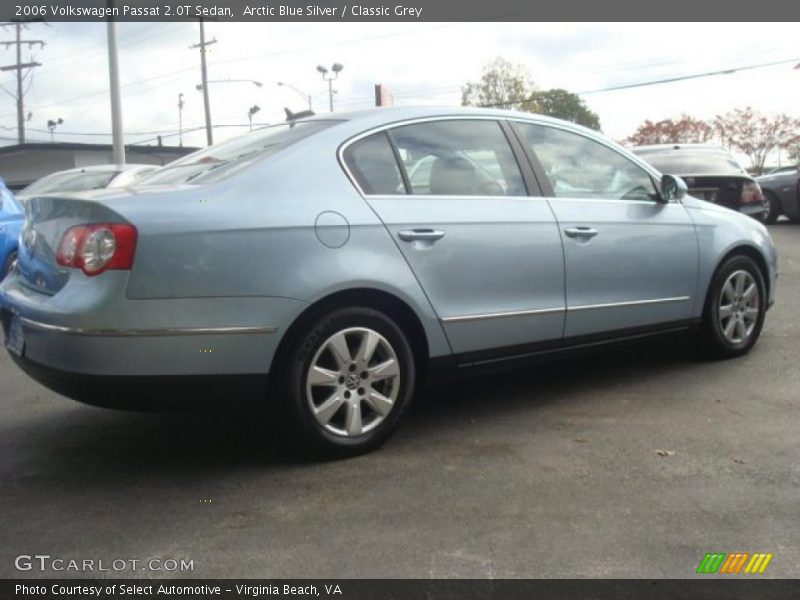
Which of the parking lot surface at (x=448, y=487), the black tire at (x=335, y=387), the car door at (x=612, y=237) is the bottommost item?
the parking lot surface at (x=448, y=487)

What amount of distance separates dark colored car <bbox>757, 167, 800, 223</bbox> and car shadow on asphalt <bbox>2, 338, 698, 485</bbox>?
34.4 ft

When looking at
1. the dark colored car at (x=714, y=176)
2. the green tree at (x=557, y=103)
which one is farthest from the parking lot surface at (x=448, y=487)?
the green tree at (x=557, y=103)

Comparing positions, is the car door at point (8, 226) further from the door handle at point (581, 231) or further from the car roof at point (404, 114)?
the door handle at point (581, 231)

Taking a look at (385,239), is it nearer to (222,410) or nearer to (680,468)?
(222,410)

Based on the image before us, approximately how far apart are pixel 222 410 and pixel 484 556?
130 centimetres

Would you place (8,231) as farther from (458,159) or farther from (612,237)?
(612,237)

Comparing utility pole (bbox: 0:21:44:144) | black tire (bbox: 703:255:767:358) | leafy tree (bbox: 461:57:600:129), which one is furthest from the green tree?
black tire (bbox: 703:255:767:358)

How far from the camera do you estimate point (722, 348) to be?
5.16 meters

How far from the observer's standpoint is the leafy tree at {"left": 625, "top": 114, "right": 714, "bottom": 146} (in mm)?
43906

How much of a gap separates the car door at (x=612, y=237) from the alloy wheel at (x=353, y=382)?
3.87 feet

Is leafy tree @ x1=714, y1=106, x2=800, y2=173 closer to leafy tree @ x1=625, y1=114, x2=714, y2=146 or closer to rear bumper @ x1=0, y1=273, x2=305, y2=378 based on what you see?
leafy tree @ x1=625, y1=114, x2=714, y2=146

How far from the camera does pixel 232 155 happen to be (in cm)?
388

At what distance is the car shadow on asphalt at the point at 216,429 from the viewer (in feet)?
11.8
